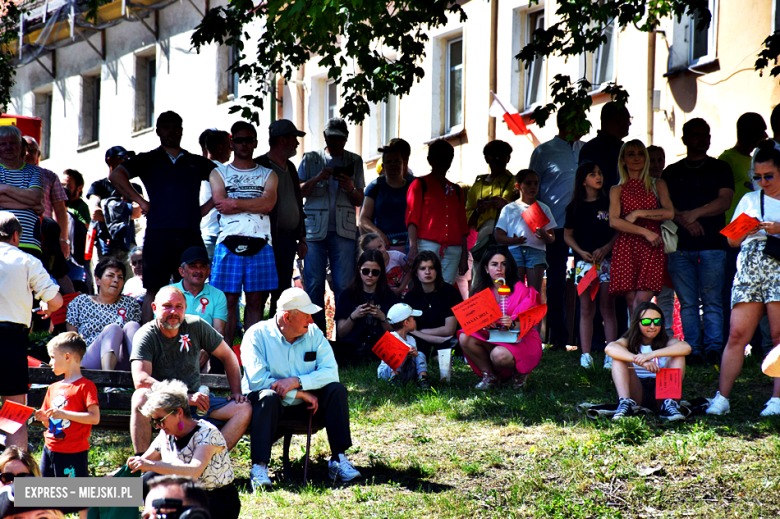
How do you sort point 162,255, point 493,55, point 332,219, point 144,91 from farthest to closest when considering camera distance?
point 144,91, point 493,55, point 332,219, point 162,255

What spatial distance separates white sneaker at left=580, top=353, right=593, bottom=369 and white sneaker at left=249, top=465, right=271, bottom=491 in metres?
3.61

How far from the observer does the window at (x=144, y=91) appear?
88.8 feet

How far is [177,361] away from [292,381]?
780 millimetres

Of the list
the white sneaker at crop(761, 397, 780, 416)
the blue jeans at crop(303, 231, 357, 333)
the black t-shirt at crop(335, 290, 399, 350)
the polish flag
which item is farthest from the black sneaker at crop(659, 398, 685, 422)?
the polish flag

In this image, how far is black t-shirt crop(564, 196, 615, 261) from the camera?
30.8 ft

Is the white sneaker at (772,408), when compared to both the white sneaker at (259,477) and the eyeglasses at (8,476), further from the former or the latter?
the eyeglasses at (8,476)

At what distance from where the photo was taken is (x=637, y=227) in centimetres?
873

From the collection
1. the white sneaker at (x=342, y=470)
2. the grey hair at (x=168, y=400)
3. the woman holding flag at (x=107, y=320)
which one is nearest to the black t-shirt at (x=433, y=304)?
the woman holding flag at (x=107, y=320)

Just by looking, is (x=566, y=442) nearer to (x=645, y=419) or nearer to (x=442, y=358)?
(x=645, y=419)

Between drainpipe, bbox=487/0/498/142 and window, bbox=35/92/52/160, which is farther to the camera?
window, bbox=35/92/52/160

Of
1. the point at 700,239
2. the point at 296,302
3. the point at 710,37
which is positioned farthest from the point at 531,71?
the point at 296,302

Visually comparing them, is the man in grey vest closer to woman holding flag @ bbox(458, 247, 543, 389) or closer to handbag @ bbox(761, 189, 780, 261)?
woman holding flag @ bbox(458, 247, 543, 389)

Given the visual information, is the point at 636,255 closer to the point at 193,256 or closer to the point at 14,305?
the point at 193,256

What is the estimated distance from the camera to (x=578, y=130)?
9.38 metres
